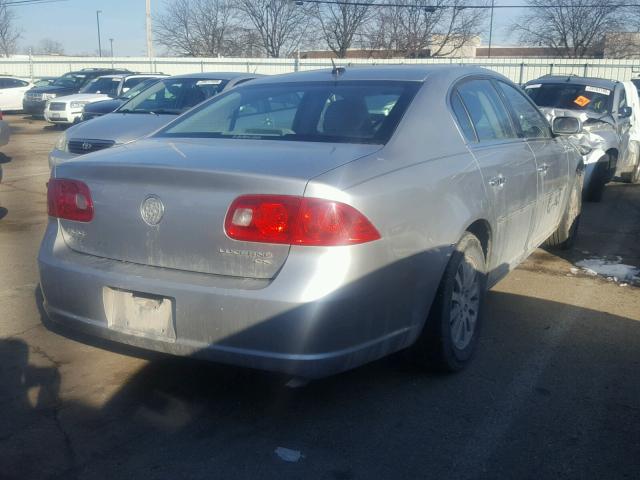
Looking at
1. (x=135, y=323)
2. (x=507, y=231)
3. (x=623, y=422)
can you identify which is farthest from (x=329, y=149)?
(x=623, y=422)

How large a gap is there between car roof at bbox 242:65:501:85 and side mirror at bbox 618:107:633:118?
7.13 m

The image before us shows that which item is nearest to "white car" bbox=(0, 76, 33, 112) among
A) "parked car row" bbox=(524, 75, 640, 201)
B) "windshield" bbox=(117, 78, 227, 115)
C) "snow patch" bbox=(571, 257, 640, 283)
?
"windshield" bbox=(117, 78, 227, 115)

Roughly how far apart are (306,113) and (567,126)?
8.35 feet

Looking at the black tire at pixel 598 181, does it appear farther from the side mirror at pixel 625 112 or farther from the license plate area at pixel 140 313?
the license plate area at pixel 140 313

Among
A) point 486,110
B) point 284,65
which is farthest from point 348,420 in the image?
point 284,65

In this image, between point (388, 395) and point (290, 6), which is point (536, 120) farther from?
point (290, 6)

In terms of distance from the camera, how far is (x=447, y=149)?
402cm

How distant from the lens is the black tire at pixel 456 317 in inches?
152

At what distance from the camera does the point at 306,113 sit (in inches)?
170


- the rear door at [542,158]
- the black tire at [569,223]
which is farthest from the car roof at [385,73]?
the black tire at [569,223]

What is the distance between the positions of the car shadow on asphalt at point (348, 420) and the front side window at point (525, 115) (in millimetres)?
1637

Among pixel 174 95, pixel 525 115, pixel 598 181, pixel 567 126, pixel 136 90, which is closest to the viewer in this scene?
pixel 525 115

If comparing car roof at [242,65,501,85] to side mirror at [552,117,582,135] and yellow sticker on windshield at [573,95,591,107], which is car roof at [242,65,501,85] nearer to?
side mirror at [552,117,582,135]

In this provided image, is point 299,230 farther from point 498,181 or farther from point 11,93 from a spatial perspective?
point 11,93
